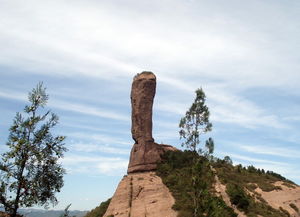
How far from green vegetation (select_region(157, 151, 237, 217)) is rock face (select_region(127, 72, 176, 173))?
2.48 m

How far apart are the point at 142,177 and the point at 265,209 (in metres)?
20.4

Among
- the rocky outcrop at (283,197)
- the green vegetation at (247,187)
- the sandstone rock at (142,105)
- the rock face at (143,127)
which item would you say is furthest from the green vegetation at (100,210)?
the rocky outcrop at (283,197)

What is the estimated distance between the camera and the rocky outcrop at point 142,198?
1882 inches

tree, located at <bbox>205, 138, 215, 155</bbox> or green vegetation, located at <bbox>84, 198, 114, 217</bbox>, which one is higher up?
tree, located at <bbox>205, 138, 215, 155</bbox>

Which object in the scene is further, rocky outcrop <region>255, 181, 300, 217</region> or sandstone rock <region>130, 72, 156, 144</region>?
sandstone rock <region>130, 72, 156, 144</region>

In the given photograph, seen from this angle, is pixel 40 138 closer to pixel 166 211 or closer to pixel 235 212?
pixel 166 211

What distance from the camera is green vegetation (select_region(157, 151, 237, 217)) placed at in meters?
36.1

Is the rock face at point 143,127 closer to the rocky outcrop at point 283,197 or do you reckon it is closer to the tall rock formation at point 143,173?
the tall rock formation at point 143,173

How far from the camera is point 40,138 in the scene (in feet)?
55.7

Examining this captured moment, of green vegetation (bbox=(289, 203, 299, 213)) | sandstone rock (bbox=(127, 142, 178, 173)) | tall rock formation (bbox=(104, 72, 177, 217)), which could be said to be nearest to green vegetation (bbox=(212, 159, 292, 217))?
green vegetation (bbox=(289, 203, 299, 213))

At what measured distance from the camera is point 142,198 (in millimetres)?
50656

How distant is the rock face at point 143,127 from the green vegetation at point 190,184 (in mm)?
2477

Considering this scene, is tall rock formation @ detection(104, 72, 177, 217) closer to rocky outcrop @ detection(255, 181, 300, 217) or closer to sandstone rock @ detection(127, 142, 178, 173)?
sandstone rock @ detection(127, 142, 178, 173)

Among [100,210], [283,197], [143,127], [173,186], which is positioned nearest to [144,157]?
[143,127]
